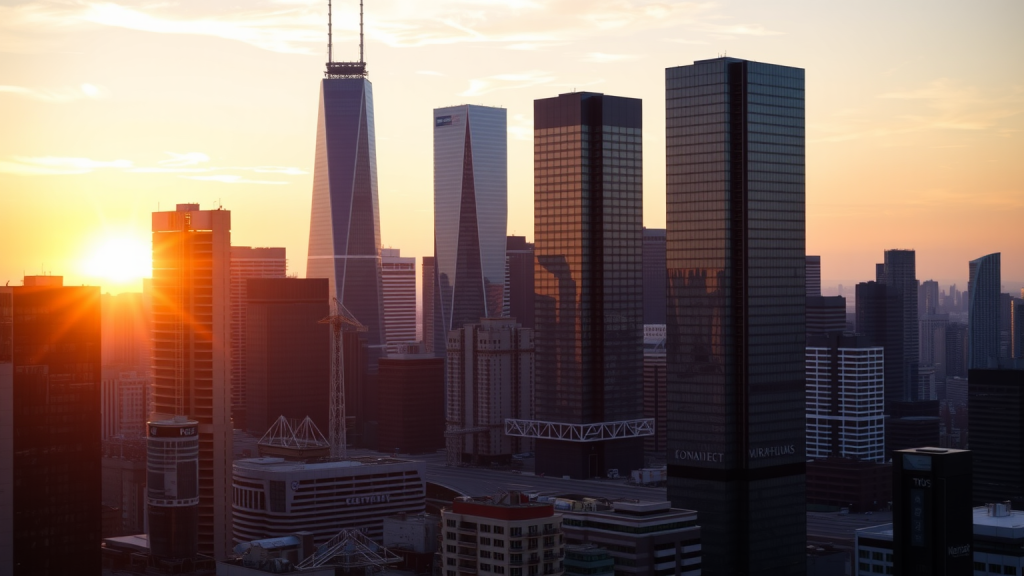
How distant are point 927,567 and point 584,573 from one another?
48.7 metres

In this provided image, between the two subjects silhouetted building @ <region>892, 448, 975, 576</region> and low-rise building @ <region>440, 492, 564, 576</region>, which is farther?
low-rise building @ <region>440, 492, 564, 576</region>

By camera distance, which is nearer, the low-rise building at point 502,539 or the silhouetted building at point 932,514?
the silhouetted building at point 932,514

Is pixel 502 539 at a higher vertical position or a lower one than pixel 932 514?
lower

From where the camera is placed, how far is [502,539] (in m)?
165

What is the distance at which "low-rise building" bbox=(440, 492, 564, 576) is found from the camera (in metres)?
165

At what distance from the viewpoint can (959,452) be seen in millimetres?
157125

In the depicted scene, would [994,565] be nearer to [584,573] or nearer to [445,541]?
[584,573]

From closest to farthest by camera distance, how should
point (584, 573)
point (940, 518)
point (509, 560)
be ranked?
1. point (940, 518)
2. point (509, 560)
3. point (584, 573)

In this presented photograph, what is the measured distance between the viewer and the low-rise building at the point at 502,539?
542 feet

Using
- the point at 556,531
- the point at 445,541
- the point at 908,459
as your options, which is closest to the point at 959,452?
the point at 908,459

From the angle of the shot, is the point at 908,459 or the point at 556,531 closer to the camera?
the point at 908,459

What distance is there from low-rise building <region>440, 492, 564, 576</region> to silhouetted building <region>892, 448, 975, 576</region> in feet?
127

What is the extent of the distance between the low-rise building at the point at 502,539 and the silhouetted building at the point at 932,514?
3875 cm

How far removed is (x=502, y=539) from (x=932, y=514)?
46.7 m
